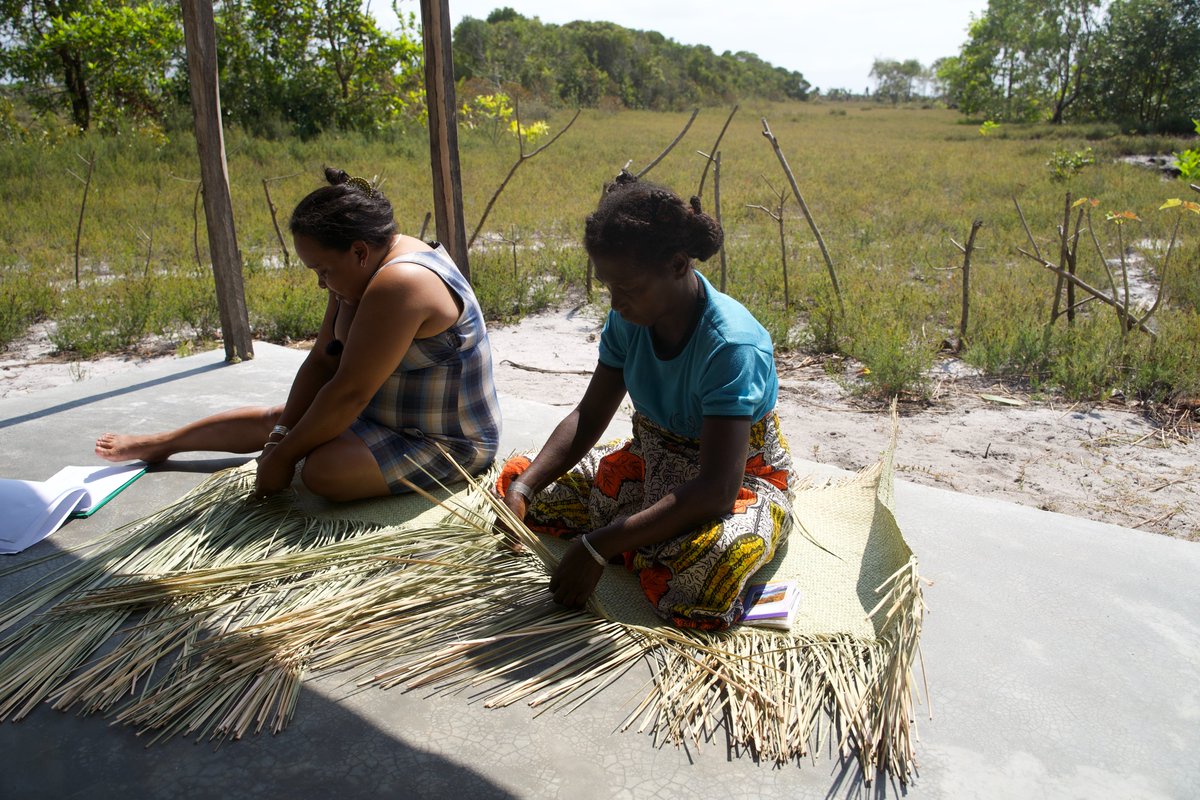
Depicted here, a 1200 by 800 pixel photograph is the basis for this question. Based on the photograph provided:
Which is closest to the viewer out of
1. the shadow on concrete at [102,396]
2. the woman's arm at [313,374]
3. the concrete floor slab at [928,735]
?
the concrete floor slab at [928,735]

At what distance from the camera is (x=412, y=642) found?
189 cm

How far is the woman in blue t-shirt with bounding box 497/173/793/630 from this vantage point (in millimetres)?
1875

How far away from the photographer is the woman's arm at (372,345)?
2.36m

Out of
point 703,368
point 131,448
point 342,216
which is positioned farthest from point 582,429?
point 131,448

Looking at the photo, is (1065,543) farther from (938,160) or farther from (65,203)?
(938,160)

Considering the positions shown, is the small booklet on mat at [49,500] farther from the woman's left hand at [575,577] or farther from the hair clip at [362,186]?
the woman's left hand at [575,577]

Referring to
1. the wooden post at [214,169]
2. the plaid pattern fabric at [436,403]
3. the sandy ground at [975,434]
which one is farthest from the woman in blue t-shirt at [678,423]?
the wooden post at [214,169]

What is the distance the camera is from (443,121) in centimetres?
374

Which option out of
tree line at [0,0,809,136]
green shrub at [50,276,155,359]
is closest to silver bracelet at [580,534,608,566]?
green shrub at [50,276,155,359]

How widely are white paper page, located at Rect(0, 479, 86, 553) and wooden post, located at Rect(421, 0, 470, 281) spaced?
1.79 meters

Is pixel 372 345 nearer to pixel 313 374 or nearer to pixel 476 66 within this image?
pixel 313 374

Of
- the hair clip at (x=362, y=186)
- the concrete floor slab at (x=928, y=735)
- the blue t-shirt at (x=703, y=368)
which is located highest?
the hair clip at (x=362, y=186)

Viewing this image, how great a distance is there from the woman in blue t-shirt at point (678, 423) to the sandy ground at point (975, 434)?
1.15 metres

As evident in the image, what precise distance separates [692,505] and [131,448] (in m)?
1.93
